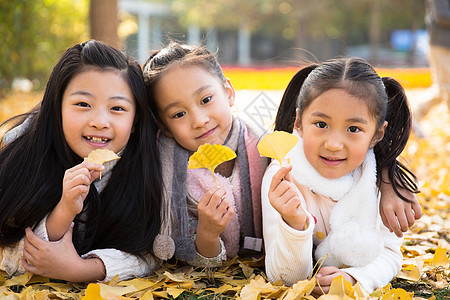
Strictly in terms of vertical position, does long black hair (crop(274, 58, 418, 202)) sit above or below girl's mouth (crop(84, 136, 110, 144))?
above

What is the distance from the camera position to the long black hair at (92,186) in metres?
2.06

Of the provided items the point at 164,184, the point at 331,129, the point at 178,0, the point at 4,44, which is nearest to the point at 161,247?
the point at 164,184

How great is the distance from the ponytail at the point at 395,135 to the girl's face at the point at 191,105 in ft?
2.21

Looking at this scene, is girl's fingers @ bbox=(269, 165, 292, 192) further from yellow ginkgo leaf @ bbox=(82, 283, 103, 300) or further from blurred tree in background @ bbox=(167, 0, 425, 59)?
blurred tree in background @ bbox=(167, 0, 425, 59)

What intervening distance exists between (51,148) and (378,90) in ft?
4.37

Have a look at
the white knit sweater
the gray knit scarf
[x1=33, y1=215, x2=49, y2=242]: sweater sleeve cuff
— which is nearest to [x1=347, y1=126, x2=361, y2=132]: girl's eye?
the white knit sweater

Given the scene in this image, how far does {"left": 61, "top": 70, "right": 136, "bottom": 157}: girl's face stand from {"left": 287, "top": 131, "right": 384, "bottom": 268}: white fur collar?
71 cm

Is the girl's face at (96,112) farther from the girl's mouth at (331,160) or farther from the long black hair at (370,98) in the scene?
the girl's mouth at (331,160)

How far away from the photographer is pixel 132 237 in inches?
83.0

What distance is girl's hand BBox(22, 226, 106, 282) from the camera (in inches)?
76.2

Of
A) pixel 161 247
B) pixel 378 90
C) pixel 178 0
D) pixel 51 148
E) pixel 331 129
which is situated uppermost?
pixel 178 0

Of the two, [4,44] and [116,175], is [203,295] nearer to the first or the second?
[116,175]

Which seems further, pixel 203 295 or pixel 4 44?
pixel 4 44

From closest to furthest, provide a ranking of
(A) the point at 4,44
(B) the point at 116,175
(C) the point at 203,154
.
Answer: (C) the point at 203,154
(B) the point at 116,175
(A) the point at 4,44
